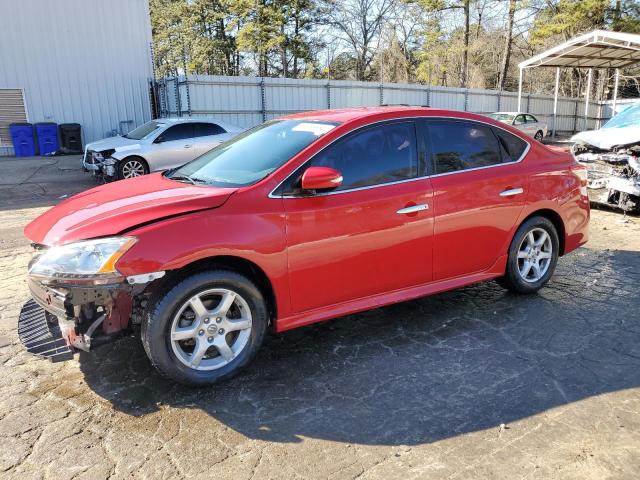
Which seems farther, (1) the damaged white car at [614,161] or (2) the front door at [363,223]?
(1) the damaged white car at [614,161]

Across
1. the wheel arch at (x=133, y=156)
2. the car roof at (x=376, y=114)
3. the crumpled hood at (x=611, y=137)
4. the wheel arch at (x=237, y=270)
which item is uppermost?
the car roof at (x=376, y=114)

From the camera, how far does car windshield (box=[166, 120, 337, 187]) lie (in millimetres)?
3646

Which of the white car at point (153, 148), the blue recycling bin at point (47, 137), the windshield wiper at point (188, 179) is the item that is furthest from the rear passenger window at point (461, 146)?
the blue recycling bin at point (47, 137)

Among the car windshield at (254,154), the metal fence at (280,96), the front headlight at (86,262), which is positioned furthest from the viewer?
the metal fence at (280,96)

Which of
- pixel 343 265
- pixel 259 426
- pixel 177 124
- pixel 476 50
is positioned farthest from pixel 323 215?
Result: pixel 476 50

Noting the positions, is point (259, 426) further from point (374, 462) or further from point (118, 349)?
point (118, 349)

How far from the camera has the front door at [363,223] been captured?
3453 millimetres

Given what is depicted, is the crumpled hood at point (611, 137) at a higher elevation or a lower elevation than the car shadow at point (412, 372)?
higher

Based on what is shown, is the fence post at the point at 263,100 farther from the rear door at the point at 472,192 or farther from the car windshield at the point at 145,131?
the rear door at the point at 472,192

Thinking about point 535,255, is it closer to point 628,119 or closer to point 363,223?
point 363,223

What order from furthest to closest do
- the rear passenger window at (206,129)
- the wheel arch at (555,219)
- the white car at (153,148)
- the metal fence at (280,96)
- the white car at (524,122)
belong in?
the white car at (524,122)
the metal fence at (280,96)
the rear passenger window at (206,129)
the white car at (153,148)
the wheel arch at (555,219)

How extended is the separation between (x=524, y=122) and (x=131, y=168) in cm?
1766

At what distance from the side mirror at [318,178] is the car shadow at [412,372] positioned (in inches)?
48.1

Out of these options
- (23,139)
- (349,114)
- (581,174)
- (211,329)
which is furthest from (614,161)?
(23,139)
